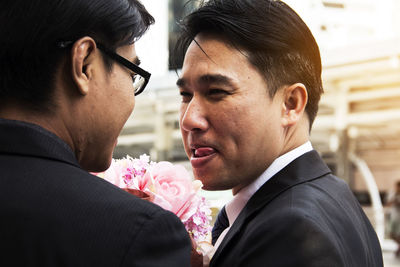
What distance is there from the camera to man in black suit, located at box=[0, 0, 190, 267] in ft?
2.76

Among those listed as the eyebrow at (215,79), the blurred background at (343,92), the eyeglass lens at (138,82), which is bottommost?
the blurred background at (343,92)

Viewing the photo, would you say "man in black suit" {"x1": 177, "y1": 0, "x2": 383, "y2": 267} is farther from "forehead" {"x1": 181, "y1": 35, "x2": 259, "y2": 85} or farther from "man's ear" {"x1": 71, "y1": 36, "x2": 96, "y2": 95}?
"man's ear" {"x1": 71, "y1": 36, "x2": 96, "y2": 95}

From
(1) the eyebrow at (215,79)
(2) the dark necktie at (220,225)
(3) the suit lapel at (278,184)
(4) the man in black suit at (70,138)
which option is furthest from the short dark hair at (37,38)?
(2) the dark necktie at (220,225)

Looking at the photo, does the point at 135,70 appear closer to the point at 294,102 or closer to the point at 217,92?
the point at 217,92

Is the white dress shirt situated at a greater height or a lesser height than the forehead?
lesser

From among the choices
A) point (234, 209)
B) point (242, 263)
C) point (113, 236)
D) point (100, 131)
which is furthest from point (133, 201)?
point (234, 209)

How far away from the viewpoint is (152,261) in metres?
0.87

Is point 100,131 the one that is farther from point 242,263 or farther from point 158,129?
point 158,129

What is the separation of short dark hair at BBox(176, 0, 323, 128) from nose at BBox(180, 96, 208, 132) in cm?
19

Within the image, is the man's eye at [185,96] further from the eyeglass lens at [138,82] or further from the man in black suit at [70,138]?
the man in black suit at [70,138]

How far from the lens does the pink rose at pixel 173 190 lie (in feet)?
4.41

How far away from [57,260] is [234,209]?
2.50 ft

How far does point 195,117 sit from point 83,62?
47cm

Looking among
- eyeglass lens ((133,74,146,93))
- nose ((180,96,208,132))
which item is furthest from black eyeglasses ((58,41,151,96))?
nose ((180,96,208,132))
